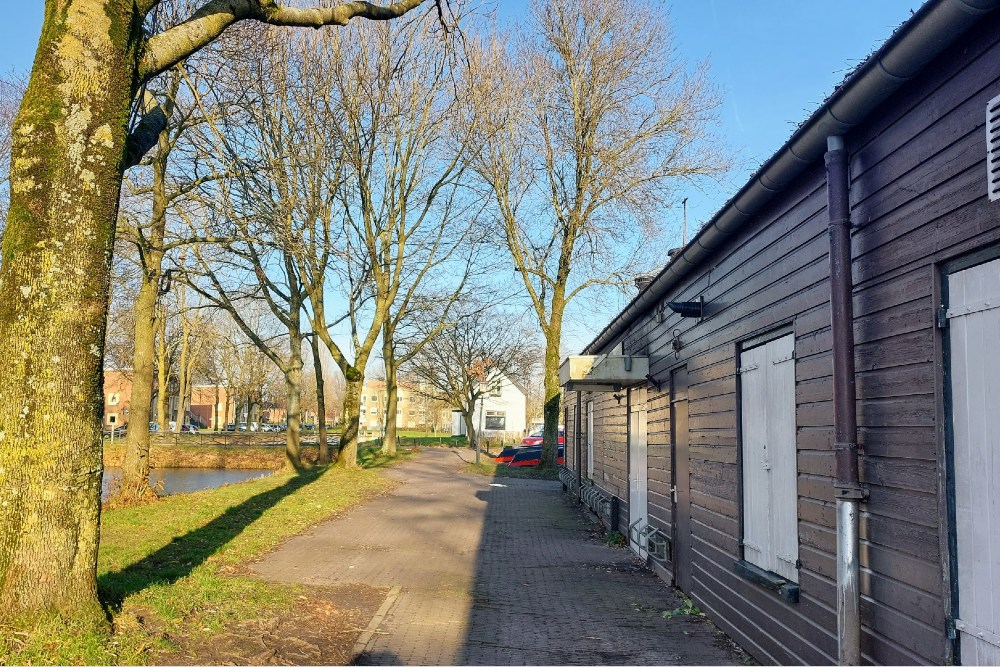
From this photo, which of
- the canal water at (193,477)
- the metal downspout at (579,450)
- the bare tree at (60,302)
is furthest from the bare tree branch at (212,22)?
the canal water at (193,477)

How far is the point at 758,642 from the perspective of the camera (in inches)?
249

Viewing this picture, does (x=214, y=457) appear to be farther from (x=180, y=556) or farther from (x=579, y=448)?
(x=180, y=556)

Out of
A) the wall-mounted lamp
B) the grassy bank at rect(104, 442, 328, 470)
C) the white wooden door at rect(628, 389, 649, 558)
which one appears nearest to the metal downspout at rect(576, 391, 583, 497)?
the white wooden door at rect(628, 389, 649, 558)

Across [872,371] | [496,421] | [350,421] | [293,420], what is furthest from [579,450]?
[496,421]

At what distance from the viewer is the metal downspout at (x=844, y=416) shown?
4473 millimetres

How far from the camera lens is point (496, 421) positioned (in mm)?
84750

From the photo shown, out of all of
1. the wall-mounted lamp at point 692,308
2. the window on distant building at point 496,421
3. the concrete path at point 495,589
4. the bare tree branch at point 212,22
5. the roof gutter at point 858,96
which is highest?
the bare tree branch at point 212,22

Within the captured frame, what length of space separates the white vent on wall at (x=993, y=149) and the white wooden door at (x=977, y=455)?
32 centimetres

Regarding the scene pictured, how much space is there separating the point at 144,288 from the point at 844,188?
14105 mm

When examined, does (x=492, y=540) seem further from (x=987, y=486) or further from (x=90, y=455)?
(x=987, y=486)

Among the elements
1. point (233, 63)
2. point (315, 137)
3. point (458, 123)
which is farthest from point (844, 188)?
point (458, 123)

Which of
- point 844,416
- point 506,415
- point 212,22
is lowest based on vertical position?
point 506,415

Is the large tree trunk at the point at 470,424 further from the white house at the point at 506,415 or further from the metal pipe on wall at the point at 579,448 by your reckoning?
the metal pipe on wall at the point at 579,448

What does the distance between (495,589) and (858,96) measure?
22.5ft
